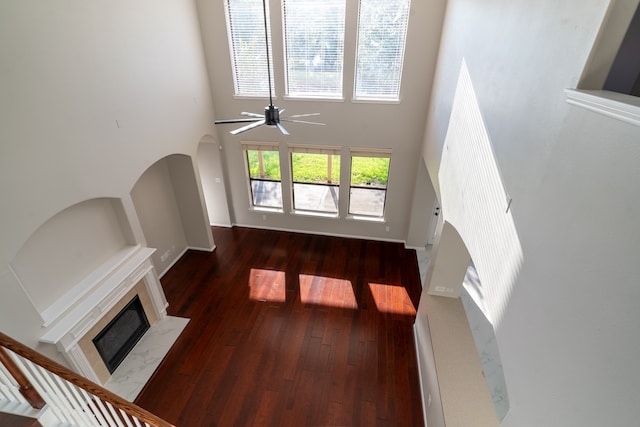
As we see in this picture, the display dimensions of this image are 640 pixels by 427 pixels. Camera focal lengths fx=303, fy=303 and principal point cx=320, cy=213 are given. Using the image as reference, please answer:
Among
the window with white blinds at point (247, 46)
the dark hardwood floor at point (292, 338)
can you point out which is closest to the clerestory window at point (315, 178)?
the dark hardwood floor at point (292, 338)

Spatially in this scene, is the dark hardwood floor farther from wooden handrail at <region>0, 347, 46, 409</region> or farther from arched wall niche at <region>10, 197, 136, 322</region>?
wooden handrail at <region>0, 347, 46, 409</region>

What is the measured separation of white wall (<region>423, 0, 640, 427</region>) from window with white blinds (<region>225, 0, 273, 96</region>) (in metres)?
5.59

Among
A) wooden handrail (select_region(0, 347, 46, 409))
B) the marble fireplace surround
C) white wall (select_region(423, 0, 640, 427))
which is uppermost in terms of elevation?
white wall (select_region(423, 0, 640, 427))

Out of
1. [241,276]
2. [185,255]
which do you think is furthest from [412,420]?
[185,255]

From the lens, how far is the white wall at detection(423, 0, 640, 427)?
124 cm

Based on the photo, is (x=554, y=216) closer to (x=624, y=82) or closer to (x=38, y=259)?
(x=624, y=82)

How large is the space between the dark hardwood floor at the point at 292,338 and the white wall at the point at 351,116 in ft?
3.50

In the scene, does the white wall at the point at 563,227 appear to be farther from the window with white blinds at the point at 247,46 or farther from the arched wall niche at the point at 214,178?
the arched wall niche at the point at 214,178

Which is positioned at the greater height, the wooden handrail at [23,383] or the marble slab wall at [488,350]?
the wooden handrail at [23,383]

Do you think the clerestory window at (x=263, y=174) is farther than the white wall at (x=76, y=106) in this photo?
Yes

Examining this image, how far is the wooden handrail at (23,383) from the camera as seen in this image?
2.70 metres

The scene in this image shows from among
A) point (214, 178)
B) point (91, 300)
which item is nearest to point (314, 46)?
point (214, 178)

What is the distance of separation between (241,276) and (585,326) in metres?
6.85

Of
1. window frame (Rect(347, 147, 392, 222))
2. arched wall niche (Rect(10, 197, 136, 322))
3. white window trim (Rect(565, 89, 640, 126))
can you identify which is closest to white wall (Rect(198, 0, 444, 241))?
window frame (Rect(347, 147, 392, 222))
